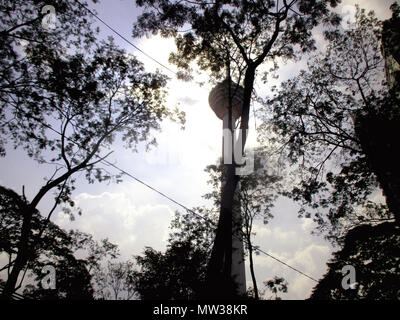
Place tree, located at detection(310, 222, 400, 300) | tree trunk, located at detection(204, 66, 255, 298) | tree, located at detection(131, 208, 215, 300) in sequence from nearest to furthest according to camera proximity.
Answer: tree trunk, located at detection(204, 66, 255, 298) → tree, located at detection(310, 222, 400, 300) → tree, located at detection(131, 208, 215, 300)

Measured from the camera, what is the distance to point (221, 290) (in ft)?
18.6

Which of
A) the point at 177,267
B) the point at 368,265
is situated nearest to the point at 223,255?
the point at 368,265

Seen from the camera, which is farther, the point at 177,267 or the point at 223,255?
the point at 177,267

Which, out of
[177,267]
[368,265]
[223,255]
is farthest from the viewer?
[177,267]

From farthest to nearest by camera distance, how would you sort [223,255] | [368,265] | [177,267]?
[177,267], [368,265], [223,255]

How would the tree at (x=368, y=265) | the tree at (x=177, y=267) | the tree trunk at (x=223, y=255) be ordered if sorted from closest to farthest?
the tree trunk at (x=223, y=255) < the tree at (x=368, y=265) < the tree at (x=177, y=267)

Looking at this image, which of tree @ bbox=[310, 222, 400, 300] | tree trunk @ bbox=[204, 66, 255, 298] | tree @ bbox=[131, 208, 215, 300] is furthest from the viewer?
tree @ bbox=[131, 208, 215, 300]

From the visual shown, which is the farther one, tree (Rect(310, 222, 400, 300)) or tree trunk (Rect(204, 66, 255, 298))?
tree (Rect(310, 222, 400, 300))

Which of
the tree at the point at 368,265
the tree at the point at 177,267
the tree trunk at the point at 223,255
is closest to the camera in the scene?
the tree trunk at the point at 223,255

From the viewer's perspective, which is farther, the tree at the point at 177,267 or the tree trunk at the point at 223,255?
the tree at the point at 177,267

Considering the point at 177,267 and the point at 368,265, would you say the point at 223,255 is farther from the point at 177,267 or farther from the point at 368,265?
the point at 177,267

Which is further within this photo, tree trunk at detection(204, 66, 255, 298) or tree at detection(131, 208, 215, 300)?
tree at detection(131, 208, 215, 300)

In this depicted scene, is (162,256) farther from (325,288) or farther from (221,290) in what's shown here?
(221,290)
